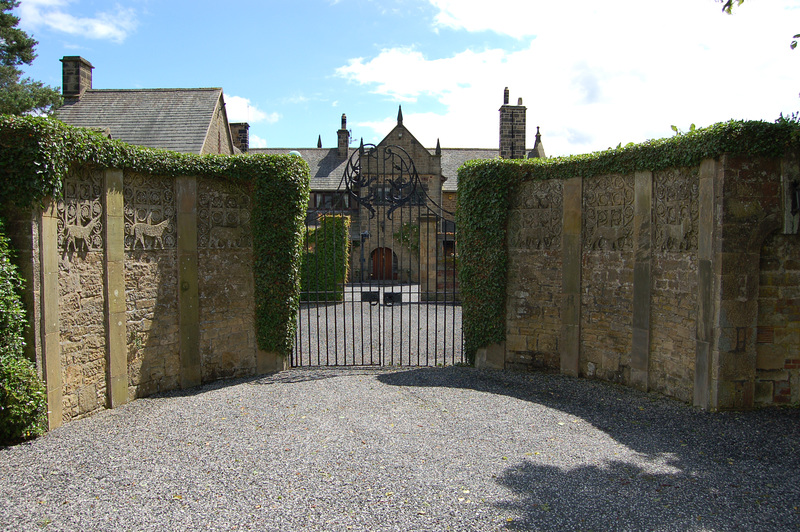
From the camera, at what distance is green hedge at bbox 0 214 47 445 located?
209 inches

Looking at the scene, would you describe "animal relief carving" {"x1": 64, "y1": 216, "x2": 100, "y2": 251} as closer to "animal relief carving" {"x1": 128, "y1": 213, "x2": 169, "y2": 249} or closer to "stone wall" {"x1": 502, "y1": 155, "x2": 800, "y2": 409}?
"animal relief carving" {"x1": 128, "y1": 213, "x2": 169, "y2": 249}

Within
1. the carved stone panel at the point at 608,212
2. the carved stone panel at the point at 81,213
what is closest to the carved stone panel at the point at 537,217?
the carved stone panel at the point at 608,212

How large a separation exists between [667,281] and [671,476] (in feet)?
10.3

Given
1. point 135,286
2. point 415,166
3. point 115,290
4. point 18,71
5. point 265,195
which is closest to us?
point 115,290

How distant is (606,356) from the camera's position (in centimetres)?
780

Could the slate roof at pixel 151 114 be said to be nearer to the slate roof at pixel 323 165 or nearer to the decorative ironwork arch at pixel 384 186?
the slate roof at pixel 323 165

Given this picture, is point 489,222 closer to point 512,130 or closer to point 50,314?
point 50,314

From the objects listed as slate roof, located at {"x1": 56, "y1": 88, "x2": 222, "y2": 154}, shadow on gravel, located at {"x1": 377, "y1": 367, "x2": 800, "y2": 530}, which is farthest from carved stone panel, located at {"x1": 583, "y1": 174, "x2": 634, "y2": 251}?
slate roof, located at {"x1": 56, "y1": 88, "x2": 222, "y2": 154}

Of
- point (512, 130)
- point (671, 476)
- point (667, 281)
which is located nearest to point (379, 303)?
point (667, 281)

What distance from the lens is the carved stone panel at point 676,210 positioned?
6621 millimetres

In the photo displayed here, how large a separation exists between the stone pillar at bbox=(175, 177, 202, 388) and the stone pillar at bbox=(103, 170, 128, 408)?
2.94ft

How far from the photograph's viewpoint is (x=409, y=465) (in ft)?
16.4

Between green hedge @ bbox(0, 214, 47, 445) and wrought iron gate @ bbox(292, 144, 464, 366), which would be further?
wrought iron gate @ bbox(292, 144, 464, 366)

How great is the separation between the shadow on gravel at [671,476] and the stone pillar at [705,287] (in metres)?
0.41
